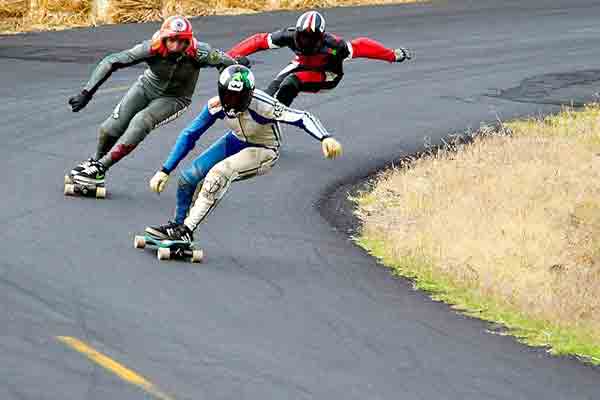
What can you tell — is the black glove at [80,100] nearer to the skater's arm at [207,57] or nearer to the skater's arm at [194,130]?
the skater's arm at [207,57]

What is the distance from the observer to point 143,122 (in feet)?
46.0

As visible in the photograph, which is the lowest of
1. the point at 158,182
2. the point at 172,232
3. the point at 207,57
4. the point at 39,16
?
the point at 39,16

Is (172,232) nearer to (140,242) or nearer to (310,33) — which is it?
(140,242)

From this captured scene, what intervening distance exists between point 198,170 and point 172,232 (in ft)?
2.09

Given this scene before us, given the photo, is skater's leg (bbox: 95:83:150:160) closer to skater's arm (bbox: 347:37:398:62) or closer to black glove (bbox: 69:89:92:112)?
black glove (bbox: 69:89:92:112)

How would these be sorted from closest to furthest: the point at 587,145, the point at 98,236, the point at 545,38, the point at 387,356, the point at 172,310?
1. the point at 387,356
2. the point at 172,310
3. the point at 98,236
4. the point at 587,145
5. the point at 545,38

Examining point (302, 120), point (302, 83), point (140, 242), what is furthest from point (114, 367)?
point (302, 83)

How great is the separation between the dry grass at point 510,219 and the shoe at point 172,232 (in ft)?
6.39

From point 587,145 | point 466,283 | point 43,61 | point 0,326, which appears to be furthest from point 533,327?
point 43,61

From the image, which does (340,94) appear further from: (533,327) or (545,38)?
(533,327)

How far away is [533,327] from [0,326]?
3965 millimetres

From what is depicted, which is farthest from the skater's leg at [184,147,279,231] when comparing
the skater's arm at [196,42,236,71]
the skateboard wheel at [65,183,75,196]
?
the skateboard wheel at [65,183,75,196]

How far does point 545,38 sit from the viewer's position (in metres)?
25.5

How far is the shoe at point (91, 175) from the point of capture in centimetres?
1380
